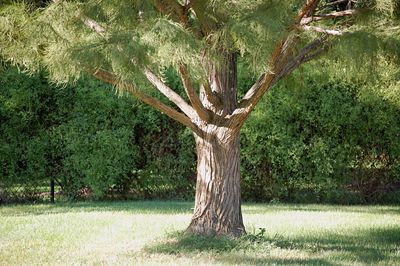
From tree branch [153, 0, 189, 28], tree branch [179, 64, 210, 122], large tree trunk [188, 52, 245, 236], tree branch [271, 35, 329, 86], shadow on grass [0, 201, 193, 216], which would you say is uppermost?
tree branch [153, 0, 189, 28]

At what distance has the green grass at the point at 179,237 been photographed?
489cm

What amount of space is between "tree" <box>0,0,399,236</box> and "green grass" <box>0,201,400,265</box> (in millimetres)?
467

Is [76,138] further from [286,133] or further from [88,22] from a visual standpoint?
[88,22]

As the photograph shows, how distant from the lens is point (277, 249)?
5227 millimetres

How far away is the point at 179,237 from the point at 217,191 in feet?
1.77

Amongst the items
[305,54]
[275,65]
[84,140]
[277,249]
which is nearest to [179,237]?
[277,249]

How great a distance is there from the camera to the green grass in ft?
16.1

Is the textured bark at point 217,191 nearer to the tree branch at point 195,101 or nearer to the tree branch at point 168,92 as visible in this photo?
the tree branch at point 195,101

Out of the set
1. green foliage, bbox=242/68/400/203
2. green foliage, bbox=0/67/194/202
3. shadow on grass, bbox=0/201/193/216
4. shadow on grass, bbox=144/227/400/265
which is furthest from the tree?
green foliage, bbox=0/67/194/202

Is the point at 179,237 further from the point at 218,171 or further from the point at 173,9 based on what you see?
the point at 173,9

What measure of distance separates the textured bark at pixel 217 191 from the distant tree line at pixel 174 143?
3.85 metres

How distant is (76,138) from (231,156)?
450 cm

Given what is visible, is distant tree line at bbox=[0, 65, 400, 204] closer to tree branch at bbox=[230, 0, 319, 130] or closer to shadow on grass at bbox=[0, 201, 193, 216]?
shadow on grass at bbox=[0, 201, 193, 216]

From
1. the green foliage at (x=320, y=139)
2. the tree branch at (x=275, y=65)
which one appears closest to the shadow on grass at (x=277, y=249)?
the tree branch at (x=275, y=65)
